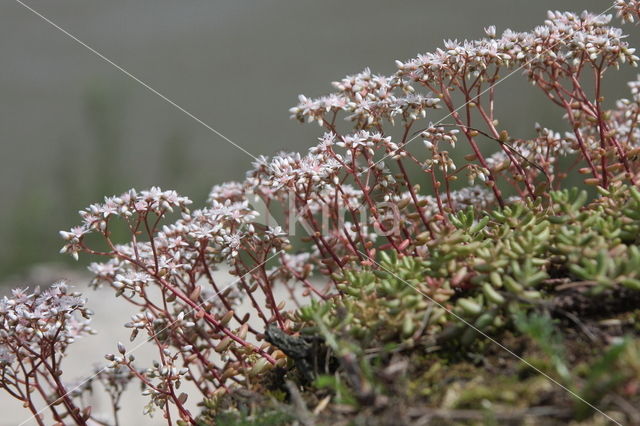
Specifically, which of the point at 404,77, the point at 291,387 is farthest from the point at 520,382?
the point at 404,77

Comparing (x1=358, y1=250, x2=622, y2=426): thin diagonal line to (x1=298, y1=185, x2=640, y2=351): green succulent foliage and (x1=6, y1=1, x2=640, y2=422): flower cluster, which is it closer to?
(x1=298, y1=185, x2=640, y2=351): green succulent foliage

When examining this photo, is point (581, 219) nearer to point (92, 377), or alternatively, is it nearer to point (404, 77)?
point (404, 77)

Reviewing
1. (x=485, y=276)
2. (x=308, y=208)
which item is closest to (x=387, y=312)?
(x=485, y=276)

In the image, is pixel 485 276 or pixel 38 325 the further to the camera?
pixel 38 325

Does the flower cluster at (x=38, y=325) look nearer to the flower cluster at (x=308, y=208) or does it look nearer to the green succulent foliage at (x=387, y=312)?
the flower cluster at (x=308, y=208)

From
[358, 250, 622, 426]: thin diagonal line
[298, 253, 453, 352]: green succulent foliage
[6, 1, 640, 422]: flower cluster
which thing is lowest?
[358, 250, 622, 426]: thin diagonal line

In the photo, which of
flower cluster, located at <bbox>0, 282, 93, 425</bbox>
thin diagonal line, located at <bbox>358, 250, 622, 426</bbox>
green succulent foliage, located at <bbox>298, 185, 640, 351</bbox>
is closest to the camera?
thin diagonal line, located at <bbox>358, 250, 622, 426</bbox>

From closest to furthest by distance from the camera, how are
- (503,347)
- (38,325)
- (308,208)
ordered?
(503,347)
(38,325)
(308,208)

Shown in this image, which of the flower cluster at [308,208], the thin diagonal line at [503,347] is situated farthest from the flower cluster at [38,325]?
the thin diagonal line at [503,347]

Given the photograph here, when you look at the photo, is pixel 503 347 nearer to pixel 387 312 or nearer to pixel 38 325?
pixel 387 312

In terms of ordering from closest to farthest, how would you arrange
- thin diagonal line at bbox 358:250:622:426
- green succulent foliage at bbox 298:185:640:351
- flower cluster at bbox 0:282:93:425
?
thin diagonal line at bbox 358:250:622:426 → green succulent foliage at bbox 298:185:640:351 → flower cluster at bbox 0:282:93:425

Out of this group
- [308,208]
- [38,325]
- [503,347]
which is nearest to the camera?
[503,347]

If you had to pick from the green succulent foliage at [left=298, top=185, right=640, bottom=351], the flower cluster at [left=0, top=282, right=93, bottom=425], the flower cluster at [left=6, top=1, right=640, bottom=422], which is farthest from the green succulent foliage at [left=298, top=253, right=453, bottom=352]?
the flower cluster at [left=0, top=282, right=93, bottom=425]
